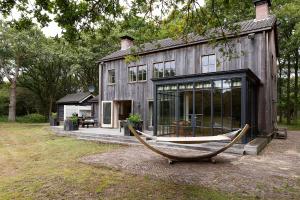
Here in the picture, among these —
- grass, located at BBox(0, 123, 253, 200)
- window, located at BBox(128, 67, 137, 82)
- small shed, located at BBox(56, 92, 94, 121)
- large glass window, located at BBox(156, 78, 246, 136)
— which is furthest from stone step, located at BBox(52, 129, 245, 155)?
small shed, located at BBox(56, 92, 94, 121)

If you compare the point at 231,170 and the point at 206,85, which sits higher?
the point at 206,85

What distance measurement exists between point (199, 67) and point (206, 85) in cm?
327

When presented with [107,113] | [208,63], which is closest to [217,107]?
[208,63]

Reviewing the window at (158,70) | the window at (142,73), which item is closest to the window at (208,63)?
the window at (158,70)

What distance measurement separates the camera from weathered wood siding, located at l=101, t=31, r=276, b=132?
10781mm

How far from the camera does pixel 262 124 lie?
35.5 feet

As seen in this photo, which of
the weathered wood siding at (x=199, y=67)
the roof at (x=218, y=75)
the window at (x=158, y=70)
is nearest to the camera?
the roof at (x=218, y=75)

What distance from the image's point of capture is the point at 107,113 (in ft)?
53.2

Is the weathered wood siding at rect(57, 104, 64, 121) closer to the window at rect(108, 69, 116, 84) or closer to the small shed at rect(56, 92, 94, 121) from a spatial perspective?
the small shed at rect(56, 92, 94, 121)

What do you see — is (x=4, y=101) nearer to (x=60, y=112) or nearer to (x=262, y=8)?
(x=60, y=112)

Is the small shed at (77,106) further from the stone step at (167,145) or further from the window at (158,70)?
the window at (158,70)

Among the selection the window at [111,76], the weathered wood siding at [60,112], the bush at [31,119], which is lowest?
the bush at [31,119]

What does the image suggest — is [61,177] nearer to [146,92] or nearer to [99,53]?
[146,92]

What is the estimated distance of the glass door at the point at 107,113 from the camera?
15.9m
